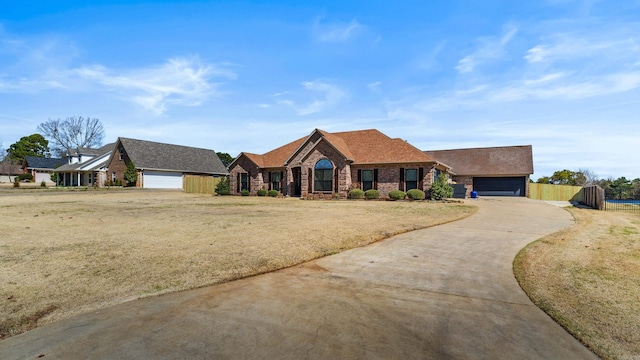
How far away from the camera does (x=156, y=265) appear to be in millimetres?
6512

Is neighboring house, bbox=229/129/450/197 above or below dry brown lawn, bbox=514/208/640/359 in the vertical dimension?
above

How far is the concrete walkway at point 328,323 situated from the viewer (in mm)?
3404

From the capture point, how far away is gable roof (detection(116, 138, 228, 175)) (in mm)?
→ 41500

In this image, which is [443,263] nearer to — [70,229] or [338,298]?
[338,298]

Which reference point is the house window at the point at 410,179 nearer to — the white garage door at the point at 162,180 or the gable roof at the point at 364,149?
the gable roof at the point at 364,149

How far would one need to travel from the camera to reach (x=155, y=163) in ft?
140

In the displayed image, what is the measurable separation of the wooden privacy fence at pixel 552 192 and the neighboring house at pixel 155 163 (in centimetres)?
4223

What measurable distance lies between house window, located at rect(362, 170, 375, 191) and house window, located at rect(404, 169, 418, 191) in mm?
2893

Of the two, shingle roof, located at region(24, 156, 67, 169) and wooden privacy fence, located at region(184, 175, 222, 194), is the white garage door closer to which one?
wooden privacy fence, located at region(184, 175, 222, 194)

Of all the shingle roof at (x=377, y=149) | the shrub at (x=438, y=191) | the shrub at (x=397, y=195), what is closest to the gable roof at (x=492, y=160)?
the shingle roof at (x=377, y=149)

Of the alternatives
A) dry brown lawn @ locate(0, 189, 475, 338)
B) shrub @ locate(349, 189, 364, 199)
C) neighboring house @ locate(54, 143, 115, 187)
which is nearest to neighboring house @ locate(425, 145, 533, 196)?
shrub @ locate(349, 189, 364, 199)

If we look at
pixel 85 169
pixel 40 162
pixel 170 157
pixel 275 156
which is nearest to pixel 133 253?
pixel 275 156

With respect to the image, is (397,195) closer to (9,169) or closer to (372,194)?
(372,194)

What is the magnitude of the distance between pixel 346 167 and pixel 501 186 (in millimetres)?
21192
